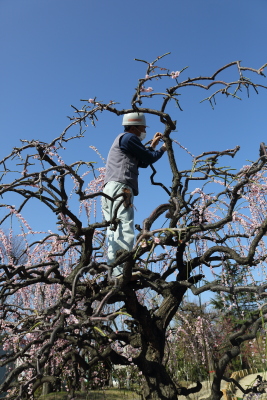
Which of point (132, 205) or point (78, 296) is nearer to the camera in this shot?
point (132, 205)

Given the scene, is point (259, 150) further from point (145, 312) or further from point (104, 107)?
point (145, 312)

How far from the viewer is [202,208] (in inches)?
106

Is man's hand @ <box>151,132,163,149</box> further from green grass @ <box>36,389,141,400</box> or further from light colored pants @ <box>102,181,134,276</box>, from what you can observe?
green grass @ <box>36,389,141,400</box>

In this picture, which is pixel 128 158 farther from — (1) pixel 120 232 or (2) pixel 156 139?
(1) pixel 120 232

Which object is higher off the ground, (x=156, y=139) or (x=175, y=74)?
(x=175, y=74)

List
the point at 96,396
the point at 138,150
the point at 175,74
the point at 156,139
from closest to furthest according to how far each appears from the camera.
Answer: the point at 175,74 < the point at 138,150 < the point at 156,139 < the point at 96,396

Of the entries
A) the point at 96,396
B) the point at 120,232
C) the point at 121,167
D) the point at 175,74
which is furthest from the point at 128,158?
the point at 96,396

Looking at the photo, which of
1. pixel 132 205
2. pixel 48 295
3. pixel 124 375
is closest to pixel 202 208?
pixel 132 205

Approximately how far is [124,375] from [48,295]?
349 centimetres

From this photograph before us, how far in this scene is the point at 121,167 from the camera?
2697mm

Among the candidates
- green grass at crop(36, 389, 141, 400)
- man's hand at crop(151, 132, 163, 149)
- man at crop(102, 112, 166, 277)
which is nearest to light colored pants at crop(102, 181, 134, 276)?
man at crop(102, 112, 166, 277)

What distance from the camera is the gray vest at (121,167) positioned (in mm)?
2680

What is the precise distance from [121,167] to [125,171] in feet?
0.15

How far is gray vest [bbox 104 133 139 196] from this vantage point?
268 centimetres
